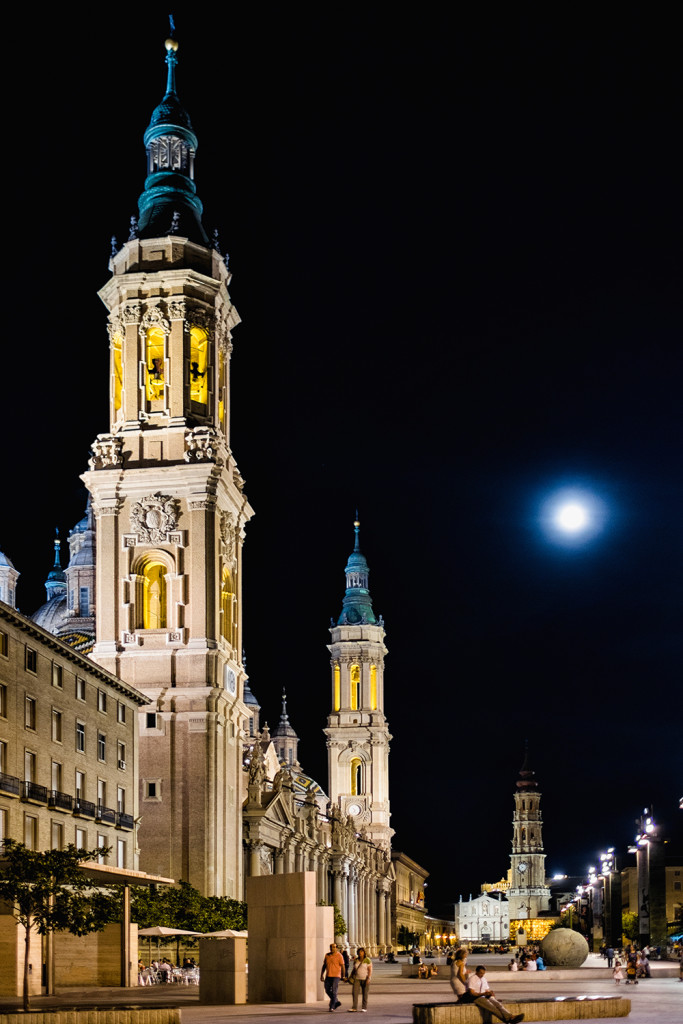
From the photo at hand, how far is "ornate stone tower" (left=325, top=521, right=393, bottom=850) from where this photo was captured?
16162 centimetres

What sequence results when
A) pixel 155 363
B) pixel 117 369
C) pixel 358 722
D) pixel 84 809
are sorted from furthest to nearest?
pixel 358 722, pixel 117 369, pixel 155 363, pixel 84 809

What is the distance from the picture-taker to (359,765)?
163375 millimetres

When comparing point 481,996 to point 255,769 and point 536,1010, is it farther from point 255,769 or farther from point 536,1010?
point 255,769

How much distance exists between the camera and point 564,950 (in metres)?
63.1

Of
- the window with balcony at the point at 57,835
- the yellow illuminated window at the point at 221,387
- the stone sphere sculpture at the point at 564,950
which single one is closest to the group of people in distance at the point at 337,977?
the window with balcony at the point at 57,835

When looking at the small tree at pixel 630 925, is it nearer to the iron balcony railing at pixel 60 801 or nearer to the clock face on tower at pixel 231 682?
the clock face on tower at pixel 231 682

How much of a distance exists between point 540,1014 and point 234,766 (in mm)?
52875

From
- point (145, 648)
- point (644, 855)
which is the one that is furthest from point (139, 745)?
point (644, 855)

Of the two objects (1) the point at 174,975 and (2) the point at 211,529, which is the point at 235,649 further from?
(1) the point at 174,975

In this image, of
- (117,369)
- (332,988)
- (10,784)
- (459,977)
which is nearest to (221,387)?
(117,369)

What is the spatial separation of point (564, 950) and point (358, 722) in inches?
3925

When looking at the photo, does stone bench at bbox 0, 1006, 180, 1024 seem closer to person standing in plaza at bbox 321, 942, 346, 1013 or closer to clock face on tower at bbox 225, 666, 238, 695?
person standing in plaza at bbox 321, 942, 346, 1013

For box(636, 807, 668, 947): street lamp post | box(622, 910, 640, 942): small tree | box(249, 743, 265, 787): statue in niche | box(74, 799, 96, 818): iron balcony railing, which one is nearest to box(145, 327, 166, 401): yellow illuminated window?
box(249, 743, 265, 787): statue in niche

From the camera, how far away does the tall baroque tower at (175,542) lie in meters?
76.1
